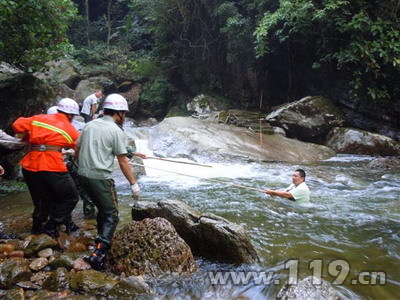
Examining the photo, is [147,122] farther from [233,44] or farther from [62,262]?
[62,262]

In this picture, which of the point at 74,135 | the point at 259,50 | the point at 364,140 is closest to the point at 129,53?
the point at 259,50

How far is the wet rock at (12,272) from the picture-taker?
133 inches

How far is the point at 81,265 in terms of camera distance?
146 inches

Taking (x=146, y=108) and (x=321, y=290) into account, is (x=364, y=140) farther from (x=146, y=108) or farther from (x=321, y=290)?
(x=146, y=108)

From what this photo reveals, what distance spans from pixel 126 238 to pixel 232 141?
8.11 m

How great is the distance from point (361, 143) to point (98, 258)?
429 inches

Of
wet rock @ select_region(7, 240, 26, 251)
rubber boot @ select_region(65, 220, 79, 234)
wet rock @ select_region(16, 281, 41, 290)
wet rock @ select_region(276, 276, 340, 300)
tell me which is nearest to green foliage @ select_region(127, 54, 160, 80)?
rubber boot @ select_region(65, 220, 79, 234)

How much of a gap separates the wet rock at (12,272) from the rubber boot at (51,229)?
81cm

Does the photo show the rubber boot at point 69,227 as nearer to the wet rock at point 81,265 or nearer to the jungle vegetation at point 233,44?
the wet rock at point 81,265

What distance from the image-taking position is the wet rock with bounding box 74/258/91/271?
3.68 metres

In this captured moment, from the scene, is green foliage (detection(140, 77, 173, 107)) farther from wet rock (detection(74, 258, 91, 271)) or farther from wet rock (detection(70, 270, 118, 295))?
wet rock (detection(70, 270, 118, 295))

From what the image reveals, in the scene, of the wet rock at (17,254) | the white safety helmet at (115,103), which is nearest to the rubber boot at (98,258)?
the wet rock at (17,254)

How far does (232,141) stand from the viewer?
11.7 metres

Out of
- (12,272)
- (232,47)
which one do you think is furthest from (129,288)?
(232,47)
